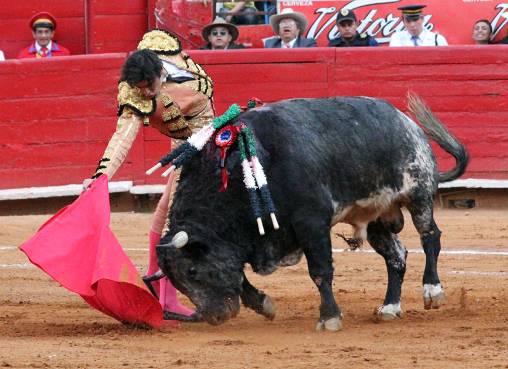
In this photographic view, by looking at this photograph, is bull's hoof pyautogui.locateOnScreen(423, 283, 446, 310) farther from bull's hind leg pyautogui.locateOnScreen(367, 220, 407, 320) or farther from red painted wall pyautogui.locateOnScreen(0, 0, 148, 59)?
red painted wall pyautogui.locateOnScreen(0, 0, 148, 59)

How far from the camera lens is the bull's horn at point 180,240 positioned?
18.8ft

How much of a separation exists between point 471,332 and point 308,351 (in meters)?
0.89

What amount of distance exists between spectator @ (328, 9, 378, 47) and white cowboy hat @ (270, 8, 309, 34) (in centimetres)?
29

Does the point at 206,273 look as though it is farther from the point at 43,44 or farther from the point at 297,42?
the point at 43,44

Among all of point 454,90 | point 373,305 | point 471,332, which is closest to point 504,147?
point 454,90

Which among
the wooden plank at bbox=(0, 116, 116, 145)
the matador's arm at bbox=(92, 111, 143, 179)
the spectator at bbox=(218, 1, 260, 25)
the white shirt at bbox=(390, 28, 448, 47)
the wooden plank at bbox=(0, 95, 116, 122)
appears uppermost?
the matador's arm at bbox=(92, 111, 143, 179)

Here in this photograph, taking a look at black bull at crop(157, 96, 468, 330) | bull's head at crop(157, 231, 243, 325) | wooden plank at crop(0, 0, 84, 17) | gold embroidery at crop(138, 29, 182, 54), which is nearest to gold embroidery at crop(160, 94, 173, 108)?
gold embroidery at crop(138, 29, 182, 54)

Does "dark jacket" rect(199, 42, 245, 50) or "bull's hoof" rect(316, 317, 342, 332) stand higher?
"dark jacket" rect(199, 42, 245, 50)

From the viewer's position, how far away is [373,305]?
22.4 ft

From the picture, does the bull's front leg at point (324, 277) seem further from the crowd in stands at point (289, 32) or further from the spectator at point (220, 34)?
the spectator at point (220, 34)

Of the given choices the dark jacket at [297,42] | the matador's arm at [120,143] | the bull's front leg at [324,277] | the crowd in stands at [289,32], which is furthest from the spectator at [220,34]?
the bull's front leg at [324,277]

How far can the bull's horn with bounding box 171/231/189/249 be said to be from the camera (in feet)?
18.8

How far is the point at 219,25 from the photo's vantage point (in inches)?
430

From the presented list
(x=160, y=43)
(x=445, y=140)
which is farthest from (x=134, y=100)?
(x=445, y=140)
